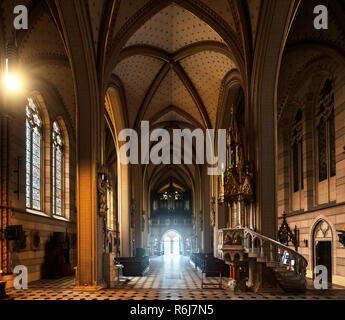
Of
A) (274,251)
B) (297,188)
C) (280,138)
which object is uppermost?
(280,138)

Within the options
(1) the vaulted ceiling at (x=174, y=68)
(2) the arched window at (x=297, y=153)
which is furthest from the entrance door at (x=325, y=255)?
(1) the vaulted ceiling at (x=174, y=68)

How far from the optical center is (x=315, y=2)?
45.4 ft

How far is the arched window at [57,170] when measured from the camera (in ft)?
64.3

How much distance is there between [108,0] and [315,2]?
6.93 m

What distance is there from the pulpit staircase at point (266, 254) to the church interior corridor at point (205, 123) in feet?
0.13

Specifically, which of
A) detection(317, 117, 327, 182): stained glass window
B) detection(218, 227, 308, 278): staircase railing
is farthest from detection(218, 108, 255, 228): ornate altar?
detection(317, 117, 327, 182): stained glass window

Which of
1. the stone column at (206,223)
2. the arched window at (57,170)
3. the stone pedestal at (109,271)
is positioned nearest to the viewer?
the stone pedestal at (109,271)

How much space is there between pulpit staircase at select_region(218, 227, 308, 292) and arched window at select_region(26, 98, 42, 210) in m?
8.26

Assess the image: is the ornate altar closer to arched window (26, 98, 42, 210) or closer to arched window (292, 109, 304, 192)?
arched window (292, 109, 304, 192)

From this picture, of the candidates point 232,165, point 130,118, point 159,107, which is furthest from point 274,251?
point 159,107

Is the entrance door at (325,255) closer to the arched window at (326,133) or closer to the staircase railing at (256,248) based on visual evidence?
the arched window at (326,133)

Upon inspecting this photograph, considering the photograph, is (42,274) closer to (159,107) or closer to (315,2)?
(159,107)

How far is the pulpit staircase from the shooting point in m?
12.0

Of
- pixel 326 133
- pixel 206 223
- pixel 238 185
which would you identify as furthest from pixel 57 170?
pixel 326 133
